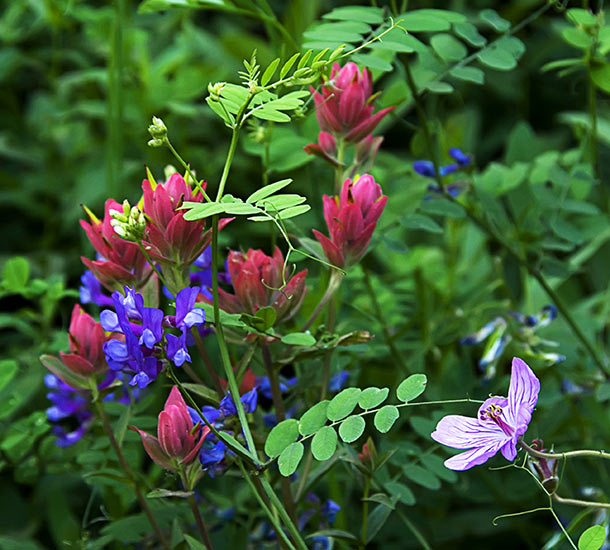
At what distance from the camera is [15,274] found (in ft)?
2.95

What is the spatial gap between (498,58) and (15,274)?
0.56 metres

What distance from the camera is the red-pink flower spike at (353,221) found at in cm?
64

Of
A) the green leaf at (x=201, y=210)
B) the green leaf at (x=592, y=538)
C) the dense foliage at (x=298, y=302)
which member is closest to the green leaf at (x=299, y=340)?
the dense foliage at (x=298, y=302)

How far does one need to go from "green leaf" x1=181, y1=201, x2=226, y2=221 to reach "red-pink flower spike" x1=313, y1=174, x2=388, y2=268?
0.37 ft

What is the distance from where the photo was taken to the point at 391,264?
1.38 m

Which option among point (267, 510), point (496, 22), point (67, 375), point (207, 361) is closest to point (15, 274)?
point (67, 375)

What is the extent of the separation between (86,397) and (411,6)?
132 cm

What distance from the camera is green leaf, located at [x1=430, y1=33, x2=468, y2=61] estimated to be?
840 millimetres

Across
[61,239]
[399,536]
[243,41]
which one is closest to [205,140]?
[243,41]

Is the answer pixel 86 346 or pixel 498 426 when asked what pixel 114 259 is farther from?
pixel 498 426

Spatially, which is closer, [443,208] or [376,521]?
[376,521]

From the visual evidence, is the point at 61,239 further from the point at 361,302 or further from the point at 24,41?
the point at 361,302

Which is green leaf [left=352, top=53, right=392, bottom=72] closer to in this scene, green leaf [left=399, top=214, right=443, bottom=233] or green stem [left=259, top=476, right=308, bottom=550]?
green leaf [left=399, top=214, right=443, bottom=233]

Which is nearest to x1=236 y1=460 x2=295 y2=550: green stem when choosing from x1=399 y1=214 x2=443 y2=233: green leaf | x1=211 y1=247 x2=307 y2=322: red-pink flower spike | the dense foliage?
the dense foliage
